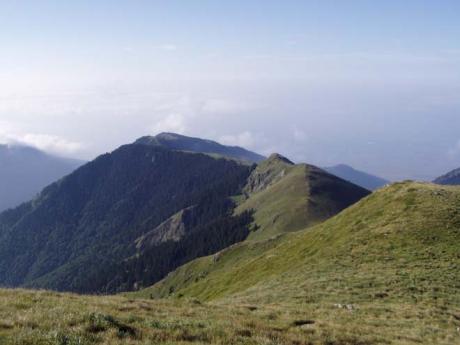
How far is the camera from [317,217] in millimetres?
146750

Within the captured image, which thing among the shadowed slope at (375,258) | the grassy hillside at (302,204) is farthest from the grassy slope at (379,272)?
the grassy hillside at (302,204)

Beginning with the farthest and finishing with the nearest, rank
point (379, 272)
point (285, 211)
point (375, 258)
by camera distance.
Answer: point (285, 211), point (375, 258), point (379, 272)

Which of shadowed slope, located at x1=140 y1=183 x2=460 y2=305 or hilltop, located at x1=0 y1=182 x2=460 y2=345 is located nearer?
hilltop, located at x1=0 y1=182 x2=460 y2=345

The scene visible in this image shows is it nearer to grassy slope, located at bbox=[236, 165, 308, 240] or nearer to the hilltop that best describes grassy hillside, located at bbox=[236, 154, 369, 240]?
grassy slope, located at bbox=[236, 165, 308, 240]

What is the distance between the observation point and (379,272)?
1652 inches

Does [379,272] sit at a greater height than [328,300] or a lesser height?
greater

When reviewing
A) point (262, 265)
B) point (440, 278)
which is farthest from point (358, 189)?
point (440, 278)

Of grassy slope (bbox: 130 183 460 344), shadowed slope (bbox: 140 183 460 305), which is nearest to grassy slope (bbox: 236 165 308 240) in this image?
shadowed slope (bbox: 140 183 460 305)

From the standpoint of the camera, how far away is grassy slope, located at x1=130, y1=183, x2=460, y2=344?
2711 cm

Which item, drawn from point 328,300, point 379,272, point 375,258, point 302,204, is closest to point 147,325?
point 328,300

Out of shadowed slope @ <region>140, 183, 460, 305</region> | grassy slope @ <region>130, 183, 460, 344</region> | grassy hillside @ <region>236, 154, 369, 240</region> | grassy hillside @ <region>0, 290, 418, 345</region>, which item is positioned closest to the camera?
grassy hillside @ <region>0, 290, 418, 345</region>

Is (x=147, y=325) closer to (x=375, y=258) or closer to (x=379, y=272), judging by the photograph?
(x=379, y=272)

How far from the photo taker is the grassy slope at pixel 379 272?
27109 millimetres

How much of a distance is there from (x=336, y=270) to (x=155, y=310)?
88.7 feet
